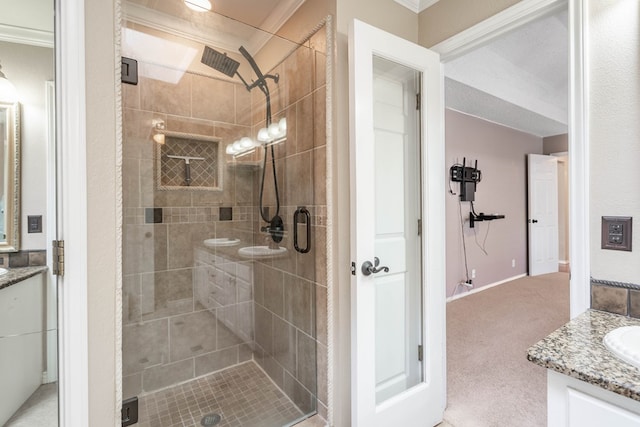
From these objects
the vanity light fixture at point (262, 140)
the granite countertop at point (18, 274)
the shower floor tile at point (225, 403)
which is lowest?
the shower floor tile at point (225, 403)

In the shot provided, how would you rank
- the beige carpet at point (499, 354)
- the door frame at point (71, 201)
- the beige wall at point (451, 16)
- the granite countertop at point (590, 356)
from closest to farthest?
the granite countertop at point (590, 356) → the door frame at point (71, 201) → the beige wall at point (451, 16) → the beige carpet at point (499, 354)

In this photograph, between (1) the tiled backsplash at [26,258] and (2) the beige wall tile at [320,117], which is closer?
(1) the tiled backsplash at [26,258]

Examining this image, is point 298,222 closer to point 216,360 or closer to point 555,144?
point 216,360

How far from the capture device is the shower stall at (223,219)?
1601mm

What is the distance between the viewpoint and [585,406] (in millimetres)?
791

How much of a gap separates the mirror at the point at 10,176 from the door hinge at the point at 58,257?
21 centimetres

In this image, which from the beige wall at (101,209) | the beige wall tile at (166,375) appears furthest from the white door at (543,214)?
the beige wall at (101,209)

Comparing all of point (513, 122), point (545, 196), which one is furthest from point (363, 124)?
Result: point (545, 196)

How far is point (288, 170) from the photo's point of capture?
2055mm

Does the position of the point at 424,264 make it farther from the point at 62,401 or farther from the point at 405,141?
the point at 62,401

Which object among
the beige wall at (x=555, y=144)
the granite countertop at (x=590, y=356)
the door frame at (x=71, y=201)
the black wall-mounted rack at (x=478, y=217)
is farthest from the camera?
the beige wall at (x=555, y=144)

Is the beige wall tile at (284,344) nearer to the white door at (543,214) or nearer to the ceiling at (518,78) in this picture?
the ceiling at (518,78)

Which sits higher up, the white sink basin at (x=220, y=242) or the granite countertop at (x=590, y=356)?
the white sink basin at (x=220, y=242)

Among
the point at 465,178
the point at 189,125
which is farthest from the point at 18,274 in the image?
the point at 465,178
